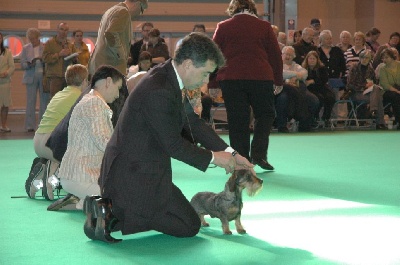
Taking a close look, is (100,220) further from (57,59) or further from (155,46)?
(57,59)

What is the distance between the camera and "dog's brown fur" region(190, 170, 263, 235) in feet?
16.1

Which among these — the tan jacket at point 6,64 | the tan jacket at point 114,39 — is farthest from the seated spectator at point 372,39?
the tan jacket at point 114,39

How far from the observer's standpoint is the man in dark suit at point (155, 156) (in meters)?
4.66

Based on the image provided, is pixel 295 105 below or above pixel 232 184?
below

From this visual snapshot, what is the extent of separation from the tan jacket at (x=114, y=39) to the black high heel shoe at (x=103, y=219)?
3098mm

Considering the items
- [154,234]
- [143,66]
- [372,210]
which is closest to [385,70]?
[143,66]

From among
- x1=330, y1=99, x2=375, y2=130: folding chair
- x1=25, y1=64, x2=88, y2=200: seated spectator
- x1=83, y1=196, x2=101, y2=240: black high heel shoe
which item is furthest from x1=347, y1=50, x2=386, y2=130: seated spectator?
x1=83, y1=196, x2=101, y2=240: black high heel shoe

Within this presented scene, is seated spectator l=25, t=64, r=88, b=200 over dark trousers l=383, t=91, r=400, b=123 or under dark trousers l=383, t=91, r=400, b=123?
over

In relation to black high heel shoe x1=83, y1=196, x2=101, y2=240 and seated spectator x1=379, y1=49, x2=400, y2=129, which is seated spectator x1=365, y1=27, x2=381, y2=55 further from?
black high heel shoe x1=83, y1=196, x2=101, y2=240

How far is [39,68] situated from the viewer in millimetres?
14117

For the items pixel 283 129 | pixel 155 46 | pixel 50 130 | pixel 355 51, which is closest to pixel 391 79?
pixel 355 51

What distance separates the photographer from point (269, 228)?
206 inches

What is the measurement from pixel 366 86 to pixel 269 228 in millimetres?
9852

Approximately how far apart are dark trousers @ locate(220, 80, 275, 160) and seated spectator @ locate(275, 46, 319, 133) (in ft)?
18.0
